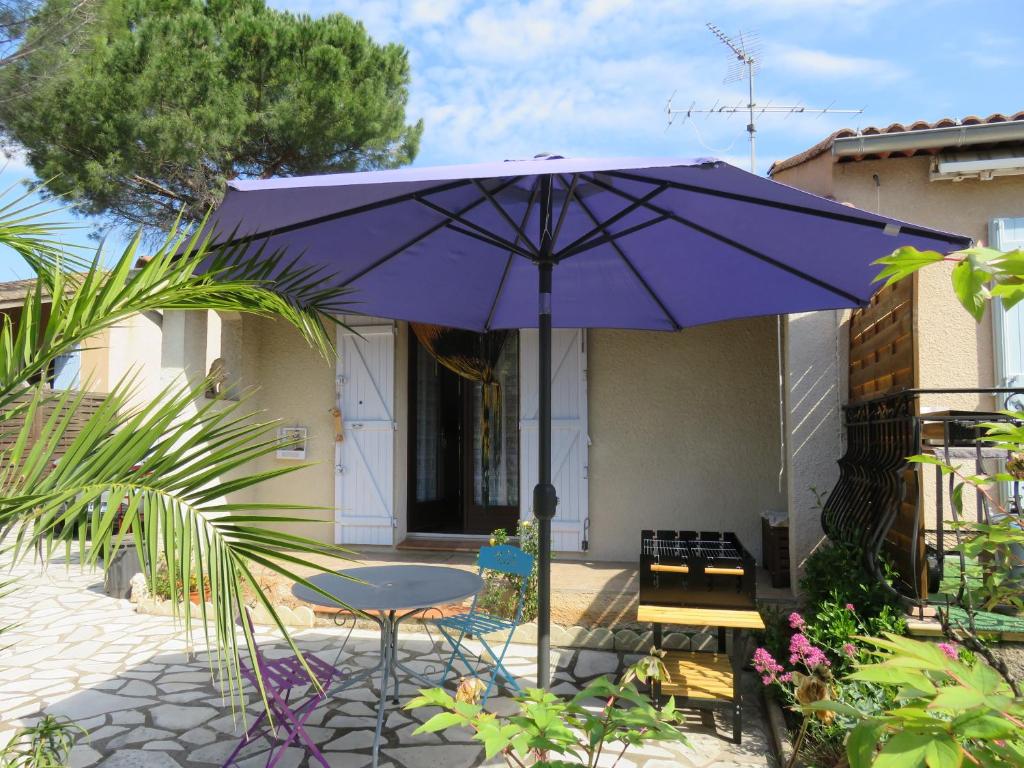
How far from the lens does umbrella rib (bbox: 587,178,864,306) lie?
3.12 meters

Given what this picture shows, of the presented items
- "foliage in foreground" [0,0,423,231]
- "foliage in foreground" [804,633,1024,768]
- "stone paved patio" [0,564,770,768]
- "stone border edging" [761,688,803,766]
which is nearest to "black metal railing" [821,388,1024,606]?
"stone border edging" [761,688,803,766]

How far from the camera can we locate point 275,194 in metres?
2.51

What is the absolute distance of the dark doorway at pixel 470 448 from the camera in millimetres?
7414

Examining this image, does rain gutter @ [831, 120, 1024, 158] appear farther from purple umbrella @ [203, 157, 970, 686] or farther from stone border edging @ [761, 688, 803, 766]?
stone border edging @ [761, 688, 803, 766]

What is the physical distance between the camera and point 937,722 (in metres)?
0.92

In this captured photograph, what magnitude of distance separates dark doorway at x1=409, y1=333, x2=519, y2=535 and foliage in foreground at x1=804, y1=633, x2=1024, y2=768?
21.0 feet

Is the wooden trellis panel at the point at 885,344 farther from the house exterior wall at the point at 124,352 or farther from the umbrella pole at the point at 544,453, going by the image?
the house exterior wall at the point at 124,352

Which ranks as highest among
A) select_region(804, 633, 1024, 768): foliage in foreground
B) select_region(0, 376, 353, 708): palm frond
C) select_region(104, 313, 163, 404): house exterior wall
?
select_region(104, 313, 163, 404): house exterior wall

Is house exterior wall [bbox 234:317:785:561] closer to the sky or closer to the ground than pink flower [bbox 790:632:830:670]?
closer to the sky

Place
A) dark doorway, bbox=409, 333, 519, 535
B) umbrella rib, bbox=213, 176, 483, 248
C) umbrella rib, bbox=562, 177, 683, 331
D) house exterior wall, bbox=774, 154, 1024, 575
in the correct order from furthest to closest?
dark doorway, bbox=409, 333, 519, 535
house exterior wall, bbox=774, 154, 1024, 575
umbrella rib, bbox=562, 177, 683, 331
umbrella rib, bbox=213, 176, 483, 248

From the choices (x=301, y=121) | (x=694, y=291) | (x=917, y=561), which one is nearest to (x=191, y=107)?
(x=301, y=121)

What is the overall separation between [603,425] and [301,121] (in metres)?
8.22

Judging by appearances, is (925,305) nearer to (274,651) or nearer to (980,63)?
(980,63)

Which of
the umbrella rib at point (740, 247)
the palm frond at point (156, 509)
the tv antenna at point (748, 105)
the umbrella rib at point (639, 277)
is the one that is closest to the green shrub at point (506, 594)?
the umbrella rib at point (639, 277)
